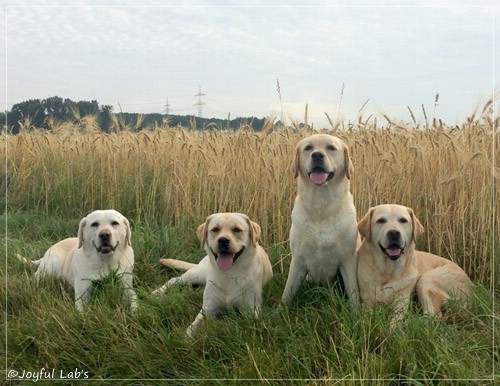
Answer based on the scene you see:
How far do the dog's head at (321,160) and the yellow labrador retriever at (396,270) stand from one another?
0.38 metres

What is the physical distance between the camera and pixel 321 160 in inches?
136

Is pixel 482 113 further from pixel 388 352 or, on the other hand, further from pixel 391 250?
pixel 388 352

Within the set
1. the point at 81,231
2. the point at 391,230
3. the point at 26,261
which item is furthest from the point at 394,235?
the point at 26,261

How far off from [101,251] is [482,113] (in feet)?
11.9

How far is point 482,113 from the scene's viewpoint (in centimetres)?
462

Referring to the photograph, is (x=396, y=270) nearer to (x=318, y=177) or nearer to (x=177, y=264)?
(x=318, y=177)

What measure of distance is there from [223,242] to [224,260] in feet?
0.49

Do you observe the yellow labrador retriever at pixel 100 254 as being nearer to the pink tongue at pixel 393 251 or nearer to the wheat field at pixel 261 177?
the wheat field at pixel 261 177

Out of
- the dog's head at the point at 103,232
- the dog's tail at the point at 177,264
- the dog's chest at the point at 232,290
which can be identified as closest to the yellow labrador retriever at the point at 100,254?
the dog's head at the point at 103,232

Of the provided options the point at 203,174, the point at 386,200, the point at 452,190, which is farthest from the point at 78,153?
the point at 452,190

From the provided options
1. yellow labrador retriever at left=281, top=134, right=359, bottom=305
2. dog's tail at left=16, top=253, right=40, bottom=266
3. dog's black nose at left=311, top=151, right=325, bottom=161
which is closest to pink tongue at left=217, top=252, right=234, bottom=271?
yellow labrador retriever at left=281, top=134, right=359, bottom=305

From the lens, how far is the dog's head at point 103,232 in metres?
3.85

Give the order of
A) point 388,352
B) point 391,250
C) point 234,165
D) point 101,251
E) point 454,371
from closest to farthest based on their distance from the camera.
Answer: point 454,371
point 388,352
point 391,250
point 101,251
point 234,165

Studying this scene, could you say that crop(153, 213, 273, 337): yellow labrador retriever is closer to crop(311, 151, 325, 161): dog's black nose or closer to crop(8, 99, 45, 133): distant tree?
crop(311, 151, 325, 161): dog's black nose
